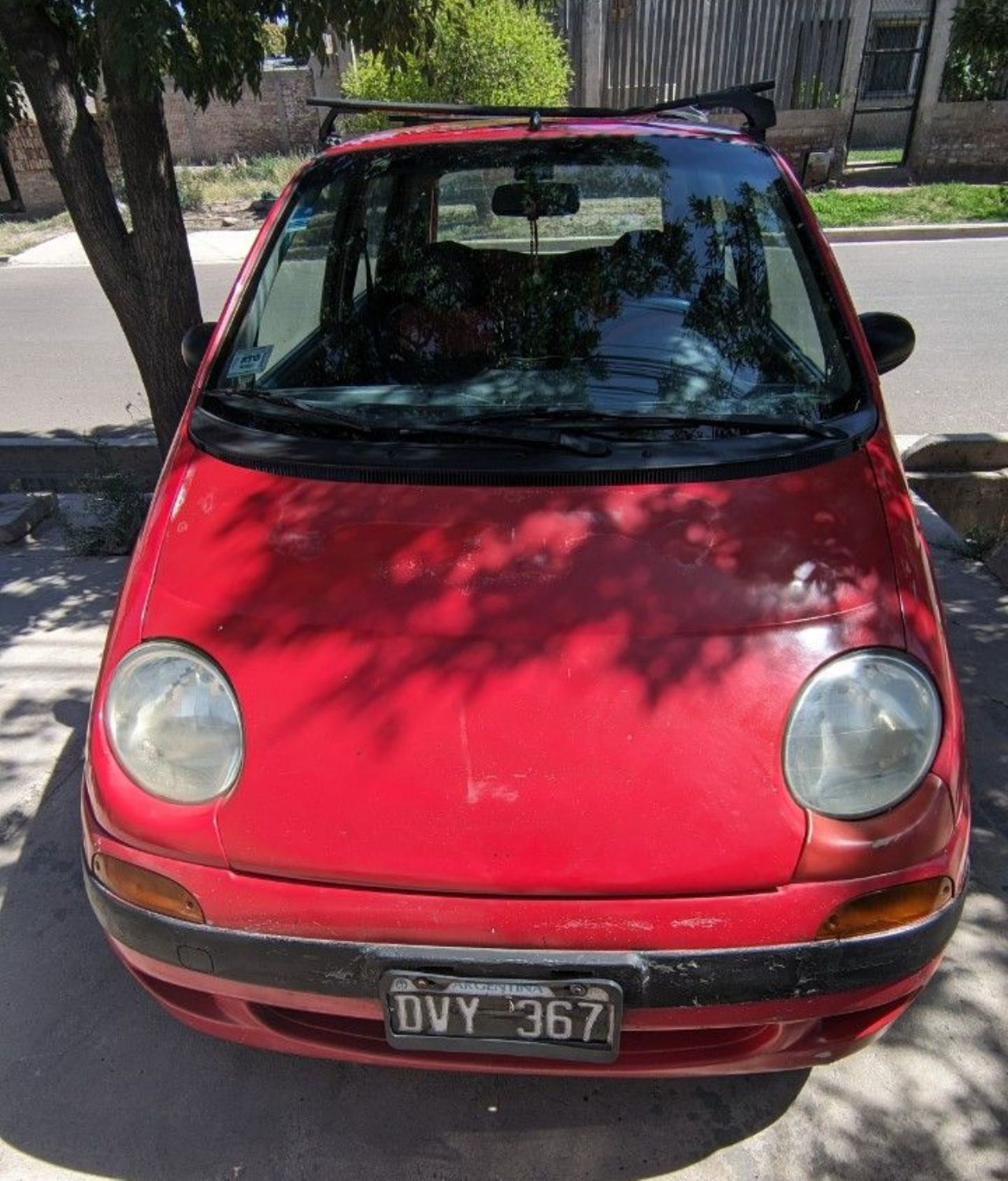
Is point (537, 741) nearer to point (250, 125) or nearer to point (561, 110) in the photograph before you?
point (561, 110)

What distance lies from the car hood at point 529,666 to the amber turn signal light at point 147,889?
0.14m

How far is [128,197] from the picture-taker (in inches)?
157

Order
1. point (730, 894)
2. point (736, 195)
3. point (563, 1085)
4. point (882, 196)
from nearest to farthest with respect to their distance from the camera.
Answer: point (730, 894) < point (563, 1085) < point (736, 195) < point (882, 196)

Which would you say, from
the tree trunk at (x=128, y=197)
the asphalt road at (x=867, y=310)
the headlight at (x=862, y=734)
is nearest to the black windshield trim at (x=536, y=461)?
the headlight at (x=862, y=734)

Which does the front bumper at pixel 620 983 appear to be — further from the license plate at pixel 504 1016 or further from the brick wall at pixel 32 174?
the brick wall at pixel 32 174

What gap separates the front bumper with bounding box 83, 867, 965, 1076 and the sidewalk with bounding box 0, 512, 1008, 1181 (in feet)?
1.02

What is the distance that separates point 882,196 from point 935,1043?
16.0 metres

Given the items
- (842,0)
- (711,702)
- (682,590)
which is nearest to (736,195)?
(682,590)

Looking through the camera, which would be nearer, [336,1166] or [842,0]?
[336,1166]

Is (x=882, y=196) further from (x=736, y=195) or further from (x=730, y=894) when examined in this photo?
(x=730, y=894)

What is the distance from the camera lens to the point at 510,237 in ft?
9.36

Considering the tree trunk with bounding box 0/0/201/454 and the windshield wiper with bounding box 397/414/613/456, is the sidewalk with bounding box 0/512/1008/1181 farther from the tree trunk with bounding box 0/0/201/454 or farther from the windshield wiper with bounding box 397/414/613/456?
the tree trunk with bounding box 0/0/201/454

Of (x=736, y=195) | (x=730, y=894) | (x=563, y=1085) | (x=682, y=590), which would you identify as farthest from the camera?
(x=736, y=195)

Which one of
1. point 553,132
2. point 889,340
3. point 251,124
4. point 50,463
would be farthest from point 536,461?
point 251,124
